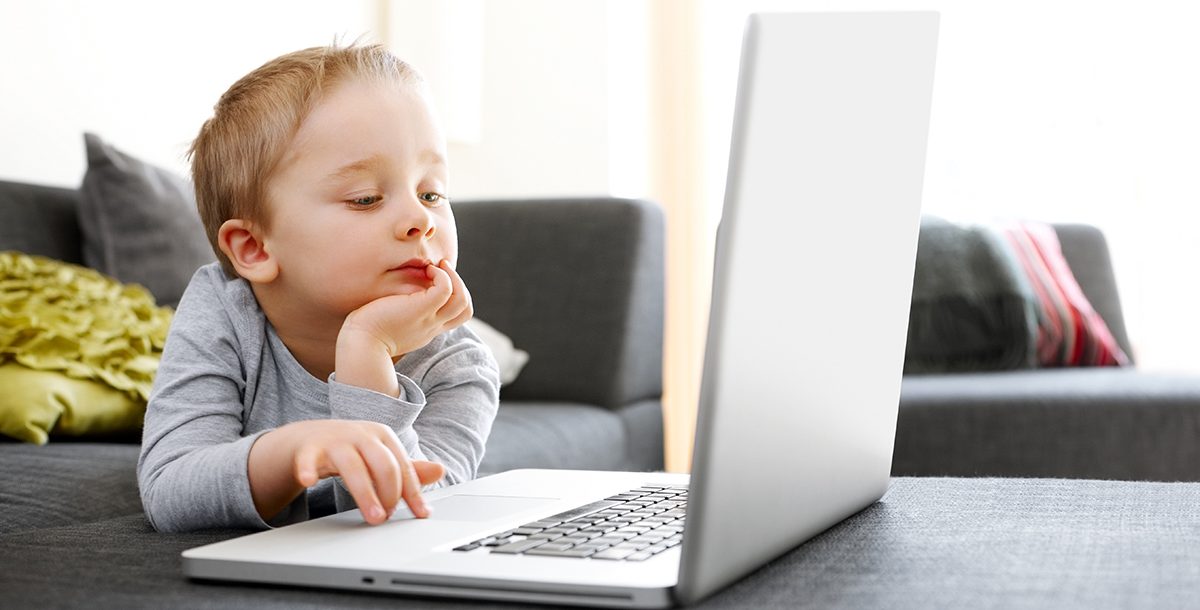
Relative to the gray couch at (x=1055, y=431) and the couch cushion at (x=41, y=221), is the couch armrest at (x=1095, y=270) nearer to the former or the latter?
the gray couch at (x=1055, y=431)

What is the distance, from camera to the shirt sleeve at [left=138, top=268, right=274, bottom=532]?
2.60 feet

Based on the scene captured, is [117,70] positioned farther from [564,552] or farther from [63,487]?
[564,552]

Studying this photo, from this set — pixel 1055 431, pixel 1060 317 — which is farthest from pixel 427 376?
pixel 1060 317

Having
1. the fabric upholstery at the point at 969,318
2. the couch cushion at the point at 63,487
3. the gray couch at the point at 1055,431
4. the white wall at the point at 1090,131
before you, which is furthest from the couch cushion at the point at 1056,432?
the couch cushion at the point at 63,487

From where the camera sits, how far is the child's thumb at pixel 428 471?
0.72 m

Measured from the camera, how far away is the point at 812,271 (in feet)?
1.95

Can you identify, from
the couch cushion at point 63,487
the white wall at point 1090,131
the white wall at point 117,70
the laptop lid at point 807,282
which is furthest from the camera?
the white wall at point 1090,131

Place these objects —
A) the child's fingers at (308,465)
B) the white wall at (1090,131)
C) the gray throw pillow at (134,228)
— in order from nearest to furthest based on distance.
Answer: the child's fingers at (308,465) < the gray throw pillow at (134,228) < the white wall at (1090,131)

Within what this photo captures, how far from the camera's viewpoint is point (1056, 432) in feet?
7.73

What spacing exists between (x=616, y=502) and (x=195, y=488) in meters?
0.28

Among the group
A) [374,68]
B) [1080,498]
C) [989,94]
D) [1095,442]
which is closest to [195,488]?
[374,68]

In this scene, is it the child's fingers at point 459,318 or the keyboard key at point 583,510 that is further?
the child's fingers at point 459,318

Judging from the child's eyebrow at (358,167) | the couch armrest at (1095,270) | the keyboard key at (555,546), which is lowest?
the couch armrest at (1095,270)

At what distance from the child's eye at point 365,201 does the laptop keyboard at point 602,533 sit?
31 cm
